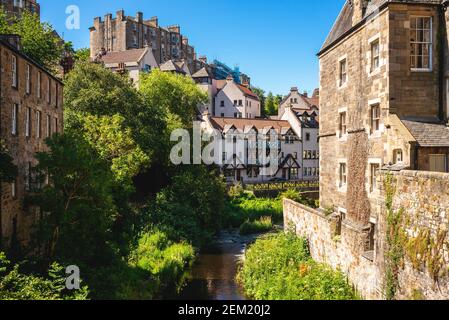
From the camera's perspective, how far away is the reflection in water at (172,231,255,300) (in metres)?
22.8


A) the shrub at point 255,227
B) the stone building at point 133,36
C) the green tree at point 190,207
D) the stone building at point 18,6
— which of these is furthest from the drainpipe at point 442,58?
the stone building at point 18,6

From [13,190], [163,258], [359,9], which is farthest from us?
[163,258]

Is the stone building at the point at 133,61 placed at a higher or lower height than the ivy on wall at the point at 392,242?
higher

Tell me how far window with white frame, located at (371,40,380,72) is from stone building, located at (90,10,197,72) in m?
78.6

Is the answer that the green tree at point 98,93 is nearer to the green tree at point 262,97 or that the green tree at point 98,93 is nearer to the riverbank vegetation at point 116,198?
the riverbank vegetation at point 116,198

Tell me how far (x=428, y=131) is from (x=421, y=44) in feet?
13.1

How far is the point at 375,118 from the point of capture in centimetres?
1989

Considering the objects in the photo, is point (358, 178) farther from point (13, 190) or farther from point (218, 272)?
point (13, 190)

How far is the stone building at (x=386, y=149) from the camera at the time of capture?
11.7 m

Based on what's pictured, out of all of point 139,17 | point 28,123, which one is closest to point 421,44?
point 28,123

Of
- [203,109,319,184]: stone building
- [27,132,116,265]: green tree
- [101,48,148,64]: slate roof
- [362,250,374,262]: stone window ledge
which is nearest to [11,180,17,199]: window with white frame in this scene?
[27,132,116,265]: green tree

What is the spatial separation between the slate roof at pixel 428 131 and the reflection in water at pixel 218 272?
1123cm

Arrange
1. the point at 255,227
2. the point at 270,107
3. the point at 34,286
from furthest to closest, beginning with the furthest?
1. the point at 270,107
2. the point at 255,227
3. the point at 34,286

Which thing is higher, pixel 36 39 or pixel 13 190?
pixel 36 39
